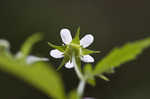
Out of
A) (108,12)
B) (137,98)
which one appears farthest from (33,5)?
(137,98)

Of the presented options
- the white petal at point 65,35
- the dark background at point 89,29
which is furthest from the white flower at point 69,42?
the dark background at point 89,29

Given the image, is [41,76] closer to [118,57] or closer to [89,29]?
[118,57]

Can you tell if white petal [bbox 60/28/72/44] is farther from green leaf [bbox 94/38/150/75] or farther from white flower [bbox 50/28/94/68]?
green leaf [bbox 94/38/150/75]

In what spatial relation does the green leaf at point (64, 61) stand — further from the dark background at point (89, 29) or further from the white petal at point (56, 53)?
the dark background at point (89, 29)

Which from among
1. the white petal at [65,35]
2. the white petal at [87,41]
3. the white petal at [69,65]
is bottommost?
the white petal at [69,65]

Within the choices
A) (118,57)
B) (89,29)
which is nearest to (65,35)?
(118,57)

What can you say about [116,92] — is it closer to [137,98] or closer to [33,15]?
[137,98]
